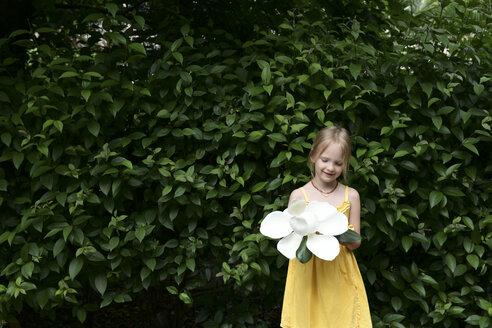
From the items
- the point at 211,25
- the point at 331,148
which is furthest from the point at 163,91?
the point at 331,148

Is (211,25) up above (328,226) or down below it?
above

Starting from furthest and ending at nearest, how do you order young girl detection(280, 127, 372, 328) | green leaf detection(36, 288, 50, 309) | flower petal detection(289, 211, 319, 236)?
green leaf detection(36, 288, 50, 309), young girl detection(280, 127, 372, 328), flower petal detection(289, 211, 319, 236)

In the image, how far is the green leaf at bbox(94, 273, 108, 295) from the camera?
2814 mm

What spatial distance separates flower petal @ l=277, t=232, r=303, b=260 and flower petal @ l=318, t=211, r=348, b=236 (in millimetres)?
108

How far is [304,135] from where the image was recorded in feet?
9.42

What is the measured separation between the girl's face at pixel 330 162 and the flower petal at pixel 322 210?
0.78 ft

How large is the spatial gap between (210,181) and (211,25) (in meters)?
1.16

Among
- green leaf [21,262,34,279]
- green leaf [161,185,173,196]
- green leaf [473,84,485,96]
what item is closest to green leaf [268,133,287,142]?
green leaf [161,185,173,196]

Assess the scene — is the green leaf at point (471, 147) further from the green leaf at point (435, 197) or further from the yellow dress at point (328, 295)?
the yellow dress at point (328, 295)

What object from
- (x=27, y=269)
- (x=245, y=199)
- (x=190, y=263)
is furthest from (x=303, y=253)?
(x=27, y=269)

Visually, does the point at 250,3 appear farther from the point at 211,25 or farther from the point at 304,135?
the point at 304,135

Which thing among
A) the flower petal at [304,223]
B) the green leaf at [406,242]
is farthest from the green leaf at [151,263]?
the green leaf at [406,242]

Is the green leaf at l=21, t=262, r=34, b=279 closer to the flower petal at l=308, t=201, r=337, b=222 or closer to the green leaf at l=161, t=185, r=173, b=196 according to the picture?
the green leaf at l=161, t=185, r=173, b=196

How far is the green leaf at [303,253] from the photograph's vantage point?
2.06 meters
